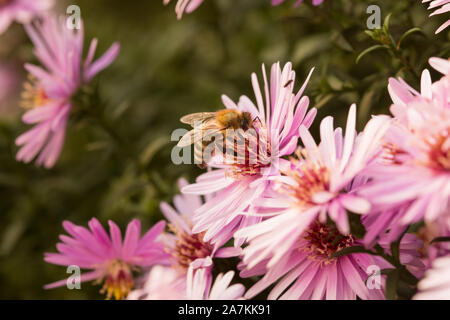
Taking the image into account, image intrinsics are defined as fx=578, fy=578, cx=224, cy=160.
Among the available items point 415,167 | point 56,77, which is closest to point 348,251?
point 415,167

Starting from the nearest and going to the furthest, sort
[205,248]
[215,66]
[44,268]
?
[205,248] → [44,268] → [215,66]

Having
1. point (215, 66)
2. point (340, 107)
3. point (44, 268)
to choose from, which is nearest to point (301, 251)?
point (340, 107)

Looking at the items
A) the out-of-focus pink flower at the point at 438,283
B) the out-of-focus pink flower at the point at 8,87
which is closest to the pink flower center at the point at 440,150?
the out-of-focus pink flower at the point at 438,283

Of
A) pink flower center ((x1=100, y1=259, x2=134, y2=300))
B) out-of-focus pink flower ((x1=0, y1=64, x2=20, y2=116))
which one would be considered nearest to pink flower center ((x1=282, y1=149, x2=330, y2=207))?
pink flower center ((x1=100, y1=259, x2=134, y2=300))

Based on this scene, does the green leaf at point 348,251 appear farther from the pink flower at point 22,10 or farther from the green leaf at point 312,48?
the pink flower at point 22,10

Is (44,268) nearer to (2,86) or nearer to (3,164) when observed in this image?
(3,164)
